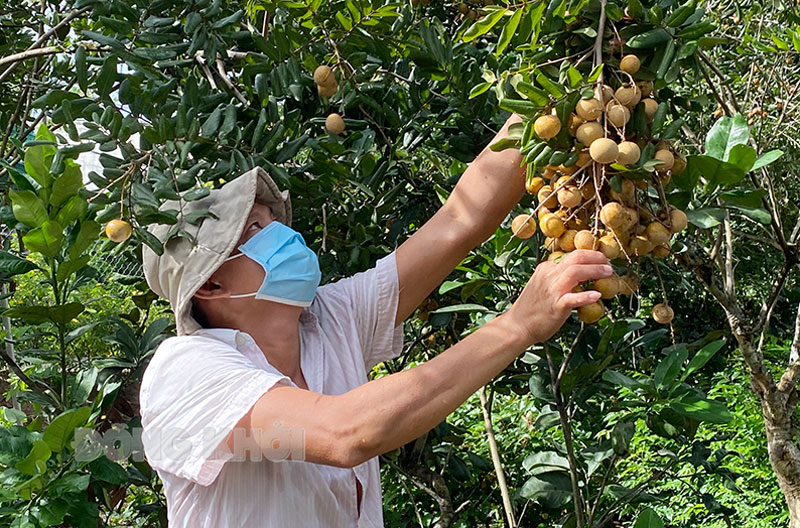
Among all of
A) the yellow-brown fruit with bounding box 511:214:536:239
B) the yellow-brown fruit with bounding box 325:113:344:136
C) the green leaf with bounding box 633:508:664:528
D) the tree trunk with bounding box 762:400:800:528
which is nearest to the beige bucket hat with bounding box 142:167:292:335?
the yellow-brown fruit with bounding box 325:113:344:136

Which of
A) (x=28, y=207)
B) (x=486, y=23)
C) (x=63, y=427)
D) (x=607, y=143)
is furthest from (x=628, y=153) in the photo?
(x=63, y=427)

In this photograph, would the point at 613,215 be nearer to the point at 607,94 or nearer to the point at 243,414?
the point at 607,94

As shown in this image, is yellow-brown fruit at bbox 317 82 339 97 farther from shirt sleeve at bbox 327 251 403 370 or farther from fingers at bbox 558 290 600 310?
fingers at bbox 558 290 600 310

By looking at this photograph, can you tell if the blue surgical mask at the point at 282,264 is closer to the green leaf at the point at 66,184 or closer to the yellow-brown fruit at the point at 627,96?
the green leaf at the point at 66,184

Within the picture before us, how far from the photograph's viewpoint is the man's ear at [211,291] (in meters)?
1.68

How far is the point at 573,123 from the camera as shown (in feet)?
4.01

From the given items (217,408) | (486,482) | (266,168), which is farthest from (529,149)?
(486,482)

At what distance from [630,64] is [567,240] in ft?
0.98

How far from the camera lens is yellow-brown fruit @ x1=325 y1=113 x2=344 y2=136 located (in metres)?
2.05

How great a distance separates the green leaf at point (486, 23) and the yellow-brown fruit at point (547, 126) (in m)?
0.27

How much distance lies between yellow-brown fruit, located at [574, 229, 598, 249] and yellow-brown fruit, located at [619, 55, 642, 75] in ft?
0.92

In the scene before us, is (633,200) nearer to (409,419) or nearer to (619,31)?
(619,31)

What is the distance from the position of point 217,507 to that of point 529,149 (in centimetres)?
90

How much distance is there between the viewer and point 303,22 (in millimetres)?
2062
